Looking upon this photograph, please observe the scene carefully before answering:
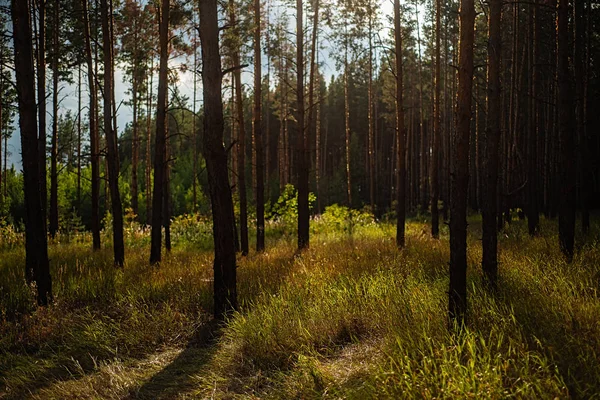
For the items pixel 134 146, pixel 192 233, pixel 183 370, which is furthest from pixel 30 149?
pixel 134 146

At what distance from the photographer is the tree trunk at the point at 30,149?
6.89 m

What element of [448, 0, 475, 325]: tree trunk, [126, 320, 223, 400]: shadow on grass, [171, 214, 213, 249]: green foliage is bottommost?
[126, 320, 223, 400]: shadow on grass

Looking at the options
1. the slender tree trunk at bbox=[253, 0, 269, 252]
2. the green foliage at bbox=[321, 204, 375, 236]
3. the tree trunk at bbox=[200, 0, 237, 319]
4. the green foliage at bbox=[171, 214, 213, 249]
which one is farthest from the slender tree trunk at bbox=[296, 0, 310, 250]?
the tree trunk at bbox=[200, 0, 237, 319]

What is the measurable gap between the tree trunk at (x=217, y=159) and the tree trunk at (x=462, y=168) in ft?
10.5

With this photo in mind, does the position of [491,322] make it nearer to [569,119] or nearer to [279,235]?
[569,119]

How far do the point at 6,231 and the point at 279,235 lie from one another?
9.86 meters

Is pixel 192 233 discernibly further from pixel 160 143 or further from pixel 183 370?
pixel 183 370

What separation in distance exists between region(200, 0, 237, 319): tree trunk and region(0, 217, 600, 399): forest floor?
0.53m

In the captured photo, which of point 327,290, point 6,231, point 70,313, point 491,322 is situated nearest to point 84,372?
point 70,313

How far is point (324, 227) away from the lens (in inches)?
743

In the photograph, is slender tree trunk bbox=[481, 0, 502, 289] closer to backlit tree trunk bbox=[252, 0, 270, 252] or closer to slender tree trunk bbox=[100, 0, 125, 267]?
backlit tree trunk bbox=[252, 0, 270, 252]

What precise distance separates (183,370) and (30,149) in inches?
183

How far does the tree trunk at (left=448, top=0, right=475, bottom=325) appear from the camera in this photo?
4.43 m

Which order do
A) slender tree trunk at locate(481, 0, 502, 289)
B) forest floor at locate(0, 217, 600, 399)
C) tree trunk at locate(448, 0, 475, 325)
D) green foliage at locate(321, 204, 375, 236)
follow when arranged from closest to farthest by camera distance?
forest floor at locate(0, 217, 600, 399), tree trunk at locate(448, 0, 475, 325), slender tree trunk at locate(481, 0, 502, 289), green foliage at locate(321, 204, 375, 236)
